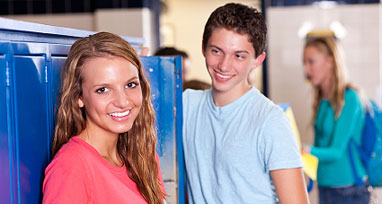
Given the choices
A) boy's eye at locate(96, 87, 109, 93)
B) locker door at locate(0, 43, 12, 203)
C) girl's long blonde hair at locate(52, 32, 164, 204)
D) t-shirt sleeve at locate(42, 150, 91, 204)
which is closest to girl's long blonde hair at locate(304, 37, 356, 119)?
girl's long blonde hair at locate(52, 32, 164, 204)

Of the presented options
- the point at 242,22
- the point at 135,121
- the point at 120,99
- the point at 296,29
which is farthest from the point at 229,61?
the point at 296,29

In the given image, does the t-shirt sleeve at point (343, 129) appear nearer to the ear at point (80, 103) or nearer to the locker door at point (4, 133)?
the ear at point (80, 103)

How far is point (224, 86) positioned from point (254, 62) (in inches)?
5.5

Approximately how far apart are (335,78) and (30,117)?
2.05m

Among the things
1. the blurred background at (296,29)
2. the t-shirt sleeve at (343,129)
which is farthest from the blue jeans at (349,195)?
the blurred background at (296,29)

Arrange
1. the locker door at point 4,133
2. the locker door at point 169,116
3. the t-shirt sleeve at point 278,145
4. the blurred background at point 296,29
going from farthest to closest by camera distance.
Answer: the blurred background at point 296,29 < the locker door at point 169,116 < the t-shirt sleeve at point 278,145 < the locker door at point 4,133

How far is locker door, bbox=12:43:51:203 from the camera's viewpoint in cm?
109

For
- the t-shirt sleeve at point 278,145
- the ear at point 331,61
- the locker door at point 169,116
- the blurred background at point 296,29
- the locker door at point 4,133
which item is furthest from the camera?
the blurred background at point 296,29

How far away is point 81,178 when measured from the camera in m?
1.14

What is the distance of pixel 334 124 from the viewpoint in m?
2.77

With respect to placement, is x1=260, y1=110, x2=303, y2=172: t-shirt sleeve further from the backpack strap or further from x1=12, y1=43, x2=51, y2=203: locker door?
the backpack strap

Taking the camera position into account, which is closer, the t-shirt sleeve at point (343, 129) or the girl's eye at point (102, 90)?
the girl's eye at point (102, 90)

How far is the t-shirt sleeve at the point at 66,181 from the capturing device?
3.61 ft

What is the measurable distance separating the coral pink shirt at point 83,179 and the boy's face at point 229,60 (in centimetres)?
49
